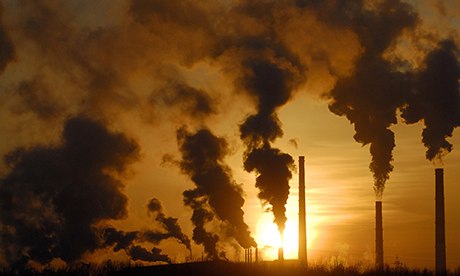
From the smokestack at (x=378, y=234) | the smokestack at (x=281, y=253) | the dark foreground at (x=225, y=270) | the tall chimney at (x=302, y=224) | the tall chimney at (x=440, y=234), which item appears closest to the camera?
the dark foreground at (x=225, y=270)

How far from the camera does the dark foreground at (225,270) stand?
1389 inches

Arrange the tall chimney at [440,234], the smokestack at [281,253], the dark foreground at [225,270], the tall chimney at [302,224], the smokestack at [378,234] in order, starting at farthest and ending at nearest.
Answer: the smokestack at [281,253], the smokestack at [378,234], the tall chimney at [302,224], the tall chimney at [440,234], the dark foreground at [225,270]

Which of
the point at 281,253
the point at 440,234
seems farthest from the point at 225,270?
the point at 281,253

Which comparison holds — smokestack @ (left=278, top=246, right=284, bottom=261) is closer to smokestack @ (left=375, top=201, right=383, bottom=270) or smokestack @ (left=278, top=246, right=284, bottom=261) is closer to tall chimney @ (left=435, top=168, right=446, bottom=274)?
smokestack @ (left=375, top=201, right=383, bottom=270)

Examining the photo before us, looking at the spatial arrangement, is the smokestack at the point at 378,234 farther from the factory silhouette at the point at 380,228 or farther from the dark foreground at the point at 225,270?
the dark foreground at the point at 225,270

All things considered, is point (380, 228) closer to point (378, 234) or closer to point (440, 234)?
point (378, 234)

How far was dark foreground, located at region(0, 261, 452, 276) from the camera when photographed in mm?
35281

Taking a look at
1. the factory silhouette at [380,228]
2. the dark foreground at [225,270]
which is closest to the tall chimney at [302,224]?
the factory silhouette at [380,228]

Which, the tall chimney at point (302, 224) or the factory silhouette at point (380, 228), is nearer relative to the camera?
the factory silhouette at point (380, 228)

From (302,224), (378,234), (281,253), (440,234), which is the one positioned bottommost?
(281,253)

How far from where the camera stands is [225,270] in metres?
39.4

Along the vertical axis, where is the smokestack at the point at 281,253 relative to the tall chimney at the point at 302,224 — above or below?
below

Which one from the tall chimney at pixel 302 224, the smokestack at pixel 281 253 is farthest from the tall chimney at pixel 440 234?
the smokestack at pixel 281 253

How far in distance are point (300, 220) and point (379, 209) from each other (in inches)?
285
